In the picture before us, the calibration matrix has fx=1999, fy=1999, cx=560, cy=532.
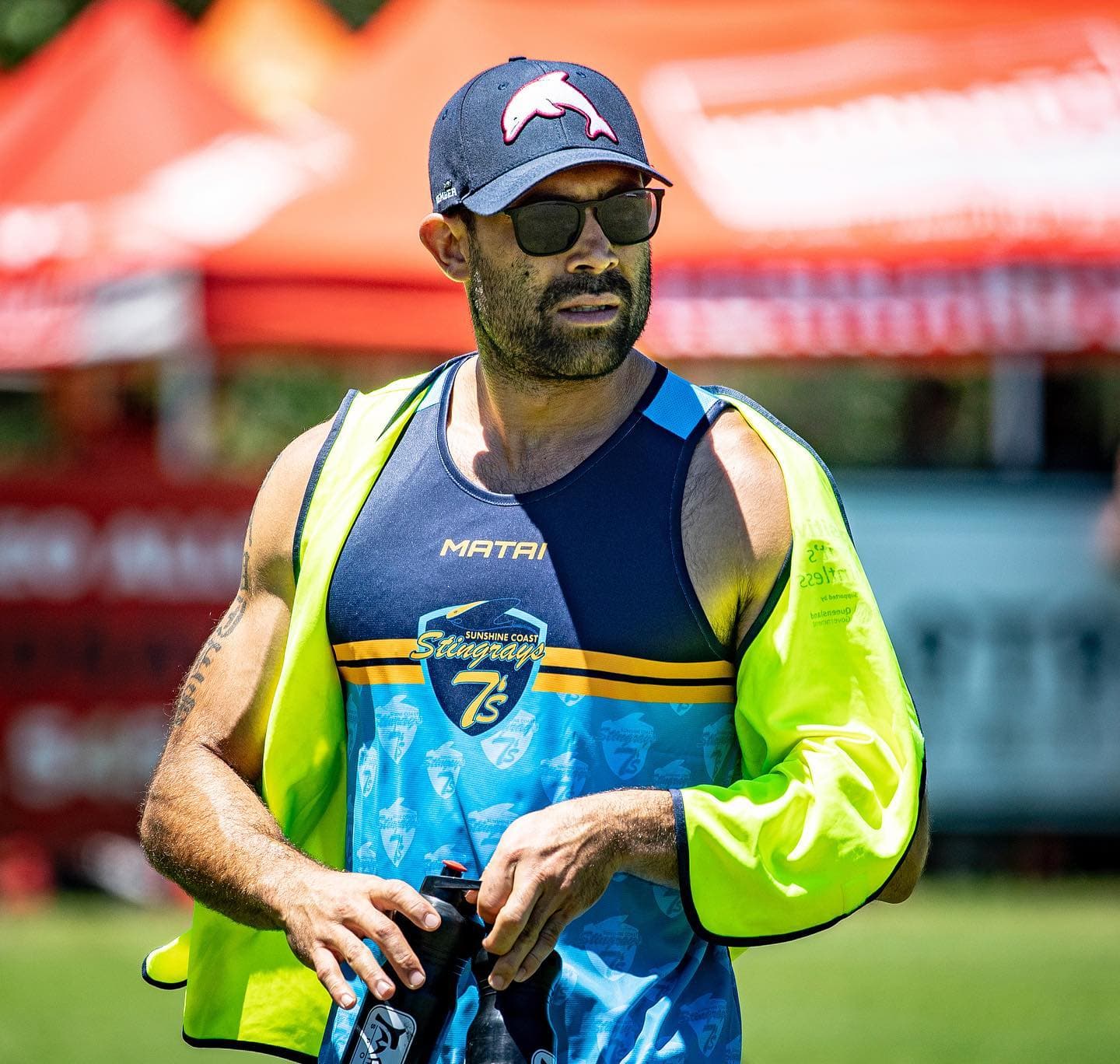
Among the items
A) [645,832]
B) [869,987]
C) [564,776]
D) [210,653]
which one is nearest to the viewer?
[645,832]

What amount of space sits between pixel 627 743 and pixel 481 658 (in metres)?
0.25

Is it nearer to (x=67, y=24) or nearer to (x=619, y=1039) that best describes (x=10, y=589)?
(x=619, y=1039)

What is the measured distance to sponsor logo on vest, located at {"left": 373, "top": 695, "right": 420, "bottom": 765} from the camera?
2.97 metres

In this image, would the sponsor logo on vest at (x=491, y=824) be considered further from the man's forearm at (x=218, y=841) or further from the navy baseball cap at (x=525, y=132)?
the navy baseball cap at (x=525, y=132)

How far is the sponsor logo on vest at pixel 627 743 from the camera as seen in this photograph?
288 centimetres

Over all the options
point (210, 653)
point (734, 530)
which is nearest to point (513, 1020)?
point (734, 530)

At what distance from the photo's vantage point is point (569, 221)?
2.94m

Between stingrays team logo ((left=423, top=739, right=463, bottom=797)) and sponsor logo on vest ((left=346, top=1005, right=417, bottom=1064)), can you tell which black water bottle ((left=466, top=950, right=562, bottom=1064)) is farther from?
stingrays team logo ((left=423, top=739, right=463, bottom=797))

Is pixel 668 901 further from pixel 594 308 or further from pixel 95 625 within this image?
pixel 95 625

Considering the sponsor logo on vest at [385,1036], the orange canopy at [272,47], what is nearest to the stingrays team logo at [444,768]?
the sponsor logo on vest at [385,1036]

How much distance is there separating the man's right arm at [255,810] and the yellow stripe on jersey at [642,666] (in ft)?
1.39

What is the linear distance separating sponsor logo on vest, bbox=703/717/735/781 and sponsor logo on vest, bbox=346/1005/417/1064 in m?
0.57

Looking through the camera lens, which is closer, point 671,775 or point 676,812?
point 676,812

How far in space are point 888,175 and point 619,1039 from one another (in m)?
8.41
